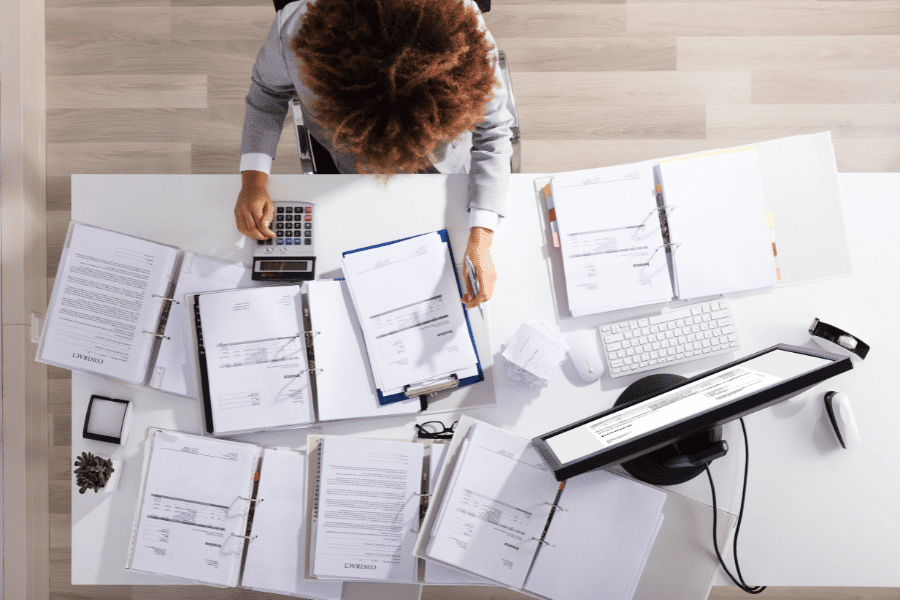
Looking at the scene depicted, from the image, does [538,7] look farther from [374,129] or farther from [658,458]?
[658,458]

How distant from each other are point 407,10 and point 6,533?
197cm

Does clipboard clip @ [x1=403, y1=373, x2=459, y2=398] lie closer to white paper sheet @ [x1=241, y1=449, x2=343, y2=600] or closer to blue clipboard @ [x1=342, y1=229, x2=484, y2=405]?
blue clipboard @ [x1=342, y1=229, x2=484, y2=405]

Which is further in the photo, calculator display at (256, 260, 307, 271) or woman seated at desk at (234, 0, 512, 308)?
calculator display at (256, 260, 307, 271)

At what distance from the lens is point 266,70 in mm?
1113

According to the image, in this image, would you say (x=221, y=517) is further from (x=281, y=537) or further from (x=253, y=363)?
(x=253, y=363)

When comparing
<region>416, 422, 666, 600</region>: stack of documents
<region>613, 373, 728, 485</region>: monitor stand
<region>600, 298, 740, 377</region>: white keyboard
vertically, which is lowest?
<region>416, 422, 666, 600</region>: stack of documents

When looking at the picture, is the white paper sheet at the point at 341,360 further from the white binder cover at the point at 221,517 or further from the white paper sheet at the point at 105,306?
the white paper sheet at the point at 105,306

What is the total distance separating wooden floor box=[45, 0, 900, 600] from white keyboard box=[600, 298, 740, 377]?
0.85 m

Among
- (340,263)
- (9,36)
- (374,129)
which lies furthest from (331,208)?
(9,36)

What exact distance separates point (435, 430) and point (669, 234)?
667 millimetres

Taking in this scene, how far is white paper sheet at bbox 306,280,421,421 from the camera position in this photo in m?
1.14

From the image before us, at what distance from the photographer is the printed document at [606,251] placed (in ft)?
3.88

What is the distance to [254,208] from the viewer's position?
1.16 m

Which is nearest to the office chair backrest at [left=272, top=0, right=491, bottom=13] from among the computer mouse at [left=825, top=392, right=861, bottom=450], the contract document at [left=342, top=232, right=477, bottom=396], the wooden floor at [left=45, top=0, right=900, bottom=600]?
the contract document at [left=342, top=232, right=477, bottom=396]
